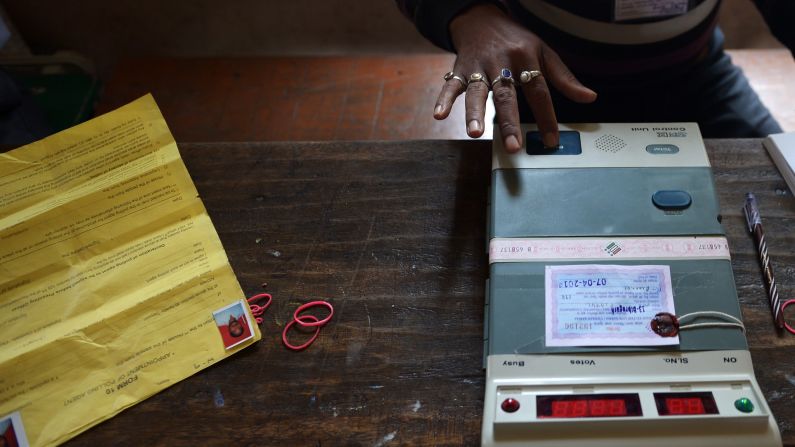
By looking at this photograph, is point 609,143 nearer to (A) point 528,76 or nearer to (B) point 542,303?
(A) point 528,76

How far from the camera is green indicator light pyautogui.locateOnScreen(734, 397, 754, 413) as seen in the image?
53cm

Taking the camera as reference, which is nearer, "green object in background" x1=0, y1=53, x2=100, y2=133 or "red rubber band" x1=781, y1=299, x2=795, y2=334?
"red rubber band" x1=781, y1=299, x2=795, y2=334

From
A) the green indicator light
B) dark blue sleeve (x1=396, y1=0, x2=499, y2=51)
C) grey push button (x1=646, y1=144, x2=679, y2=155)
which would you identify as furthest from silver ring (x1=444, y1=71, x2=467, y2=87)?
the green indicator light

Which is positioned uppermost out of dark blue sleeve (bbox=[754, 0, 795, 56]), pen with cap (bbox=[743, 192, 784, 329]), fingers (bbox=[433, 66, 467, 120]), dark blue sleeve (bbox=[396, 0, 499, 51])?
dark blue sleeve (bbox=[754, 0, 795, 56])

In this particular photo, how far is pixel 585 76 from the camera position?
0.88 m

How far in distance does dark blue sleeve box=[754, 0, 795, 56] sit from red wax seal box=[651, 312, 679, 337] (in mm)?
510

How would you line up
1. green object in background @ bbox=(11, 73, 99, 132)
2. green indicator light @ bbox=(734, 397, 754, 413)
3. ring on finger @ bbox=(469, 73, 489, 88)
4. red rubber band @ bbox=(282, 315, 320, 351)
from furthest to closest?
green object in background @ bbox=(11, 73, 99, 132) < ring on finger @ bbox=(469, 73, 489, 88) < red rubber band @ bbox=(282, 315, 320, 351) < green indicator light @ bbox=(734, 397, 754, 413)

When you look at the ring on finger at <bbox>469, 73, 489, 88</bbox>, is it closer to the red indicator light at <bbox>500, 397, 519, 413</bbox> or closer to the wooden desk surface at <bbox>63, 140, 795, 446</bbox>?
the wooden desk surface at <bbox>63, 140, 795, 446</bbox>

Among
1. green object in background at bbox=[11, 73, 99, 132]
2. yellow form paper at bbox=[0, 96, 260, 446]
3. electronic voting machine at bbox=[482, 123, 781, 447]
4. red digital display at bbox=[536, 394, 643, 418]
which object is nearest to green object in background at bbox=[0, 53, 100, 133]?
green object in background at bbox=[11, 73, 99, 132]

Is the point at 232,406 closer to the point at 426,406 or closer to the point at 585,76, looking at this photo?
the point at 426,406

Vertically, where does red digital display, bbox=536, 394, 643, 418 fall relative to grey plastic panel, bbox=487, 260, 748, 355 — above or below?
below

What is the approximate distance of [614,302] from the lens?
60 cm

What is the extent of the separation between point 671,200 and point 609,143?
100 mm

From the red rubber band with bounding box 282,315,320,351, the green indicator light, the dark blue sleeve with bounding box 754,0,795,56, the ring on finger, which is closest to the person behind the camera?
the green indicator light
